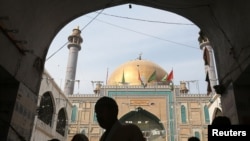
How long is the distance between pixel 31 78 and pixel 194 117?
1950cm

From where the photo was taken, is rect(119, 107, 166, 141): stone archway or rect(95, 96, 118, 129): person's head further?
rect(119, 107, 166, 141): stone archway

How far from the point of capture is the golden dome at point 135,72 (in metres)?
27.9

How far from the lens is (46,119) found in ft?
44.7

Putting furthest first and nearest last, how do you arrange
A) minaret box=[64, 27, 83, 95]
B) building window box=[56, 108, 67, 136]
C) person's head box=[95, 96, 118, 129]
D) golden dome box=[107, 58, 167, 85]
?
golden dome box=[107, 58, 167, 85]
minaret box=[64, 27, 83, 95]
building window box=[56, 108, 67, 136]
person's head box=[95, 96, 118, 129]

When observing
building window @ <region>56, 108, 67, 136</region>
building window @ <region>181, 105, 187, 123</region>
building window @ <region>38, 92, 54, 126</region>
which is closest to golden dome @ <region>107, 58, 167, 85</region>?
building window @ <region>181, 105, 187, 123</region>

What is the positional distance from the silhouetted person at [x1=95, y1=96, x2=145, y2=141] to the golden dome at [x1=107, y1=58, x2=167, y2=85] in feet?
84.0

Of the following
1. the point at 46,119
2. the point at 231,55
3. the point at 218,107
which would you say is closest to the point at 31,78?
the point at 231,55

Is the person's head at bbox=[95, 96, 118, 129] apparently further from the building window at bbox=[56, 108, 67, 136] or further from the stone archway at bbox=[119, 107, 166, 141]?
the stone archway at bbox=[119, 107, 166, 141]

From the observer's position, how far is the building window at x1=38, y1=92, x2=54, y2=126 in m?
13.0

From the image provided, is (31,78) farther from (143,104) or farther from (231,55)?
(143,104)

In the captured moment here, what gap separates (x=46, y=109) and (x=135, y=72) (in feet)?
53.1

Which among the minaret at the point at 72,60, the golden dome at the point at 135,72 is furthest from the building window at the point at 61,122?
the golden dome at the point at 135,72

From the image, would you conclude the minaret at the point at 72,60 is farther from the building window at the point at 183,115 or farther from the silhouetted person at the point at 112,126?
the silhouetted person at the point at 112,126

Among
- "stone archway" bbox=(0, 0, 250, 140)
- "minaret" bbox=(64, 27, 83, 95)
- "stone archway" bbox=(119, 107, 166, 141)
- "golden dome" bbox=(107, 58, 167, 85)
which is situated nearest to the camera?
"stone archway" bbox=(0, 0, 250, 140)
